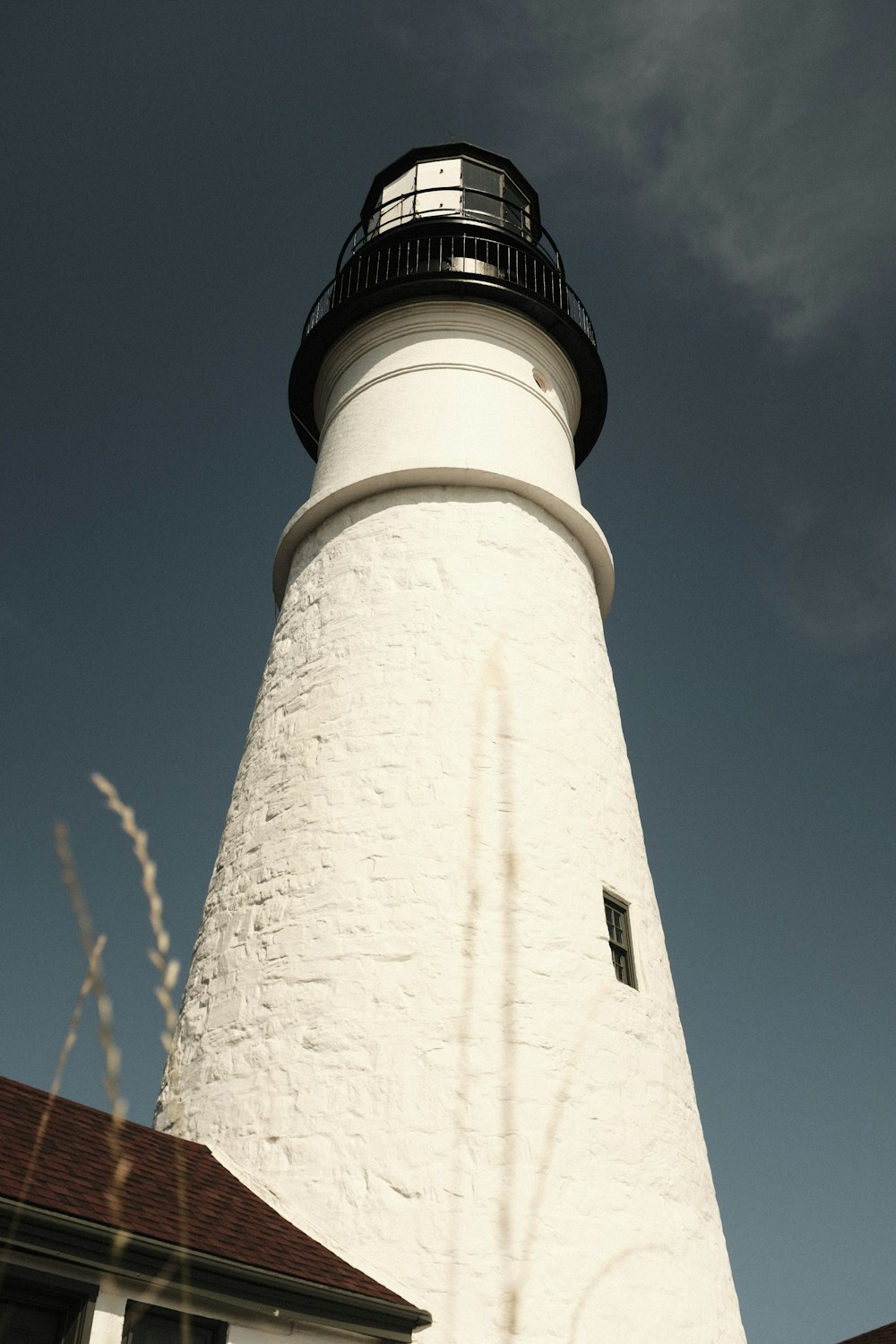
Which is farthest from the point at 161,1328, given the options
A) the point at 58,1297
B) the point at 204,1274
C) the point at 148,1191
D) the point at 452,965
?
the point at 452,965

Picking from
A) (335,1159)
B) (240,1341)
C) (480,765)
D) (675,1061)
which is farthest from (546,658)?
(240,1341)

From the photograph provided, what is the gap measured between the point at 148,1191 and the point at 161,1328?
3.09ft

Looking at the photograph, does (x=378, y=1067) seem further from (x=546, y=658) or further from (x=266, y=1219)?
(x=546, y=658)

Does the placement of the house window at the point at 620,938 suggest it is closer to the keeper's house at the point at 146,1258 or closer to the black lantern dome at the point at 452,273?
the keeper's house at the point at 146,1258

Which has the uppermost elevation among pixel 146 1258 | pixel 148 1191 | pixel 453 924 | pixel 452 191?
pixel 452 191

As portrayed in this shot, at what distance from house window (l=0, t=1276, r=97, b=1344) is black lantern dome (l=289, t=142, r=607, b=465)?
11575 mm

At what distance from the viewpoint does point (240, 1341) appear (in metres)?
6.01

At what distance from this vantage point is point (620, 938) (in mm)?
9305

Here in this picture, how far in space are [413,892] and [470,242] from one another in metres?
10.2

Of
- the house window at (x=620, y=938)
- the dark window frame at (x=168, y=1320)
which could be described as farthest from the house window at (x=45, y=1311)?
the house window at (x=620, y=938)

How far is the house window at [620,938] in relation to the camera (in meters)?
9.10

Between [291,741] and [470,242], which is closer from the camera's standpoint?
[291,741]

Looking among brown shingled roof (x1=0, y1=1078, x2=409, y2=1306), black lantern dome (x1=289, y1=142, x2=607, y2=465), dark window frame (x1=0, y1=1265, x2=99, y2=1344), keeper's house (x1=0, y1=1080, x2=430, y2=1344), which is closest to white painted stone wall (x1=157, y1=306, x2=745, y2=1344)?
brown shingled roof (x1=0, y1=1078, x2=409, y2=1306)

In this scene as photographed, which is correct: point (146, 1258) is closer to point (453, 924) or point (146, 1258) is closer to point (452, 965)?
point (452, 965)
